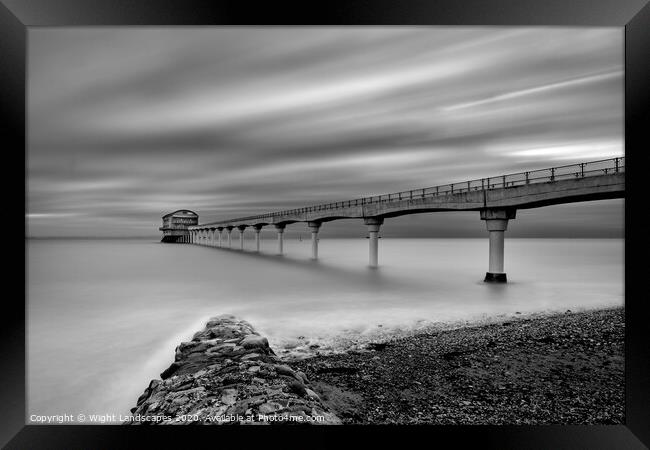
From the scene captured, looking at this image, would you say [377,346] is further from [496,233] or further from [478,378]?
[496,233]

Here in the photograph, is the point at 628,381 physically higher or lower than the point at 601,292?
higher

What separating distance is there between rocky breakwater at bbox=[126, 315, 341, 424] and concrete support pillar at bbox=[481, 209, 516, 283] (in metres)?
16.1

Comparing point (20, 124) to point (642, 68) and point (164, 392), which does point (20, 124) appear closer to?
point (164, 392)

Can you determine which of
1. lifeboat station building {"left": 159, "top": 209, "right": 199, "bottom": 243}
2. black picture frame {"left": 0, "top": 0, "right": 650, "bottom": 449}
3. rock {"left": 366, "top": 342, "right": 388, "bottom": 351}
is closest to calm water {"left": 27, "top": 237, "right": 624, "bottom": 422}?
rock {"left": 366, "top": 342, "right": 388, "bottom": 351}

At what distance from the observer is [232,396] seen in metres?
4.68

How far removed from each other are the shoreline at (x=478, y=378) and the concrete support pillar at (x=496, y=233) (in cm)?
1018

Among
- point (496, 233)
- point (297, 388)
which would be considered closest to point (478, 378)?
point (297, 388)

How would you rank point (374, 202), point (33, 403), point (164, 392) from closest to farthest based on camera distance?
point (164, 392), point (33, 403), point (374, 202)

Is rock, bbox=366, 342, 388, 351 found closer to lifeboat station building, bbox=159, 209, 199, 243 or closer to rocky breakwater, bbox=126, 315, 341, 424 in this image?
rocky breakwater, bbox=126, 315, 341, 424

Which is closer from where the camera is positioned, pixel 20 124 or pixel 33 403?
pixel 20 124

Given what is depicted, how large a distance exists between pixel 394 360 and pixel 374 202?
21.5m

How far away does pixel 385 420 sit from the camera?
4809 mm

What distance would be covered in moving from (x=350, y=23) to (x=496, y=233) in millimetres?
17241

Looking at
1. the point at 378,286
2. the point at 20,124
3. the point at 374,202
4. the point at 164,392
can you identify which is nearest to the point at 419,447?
the point at 164,392
